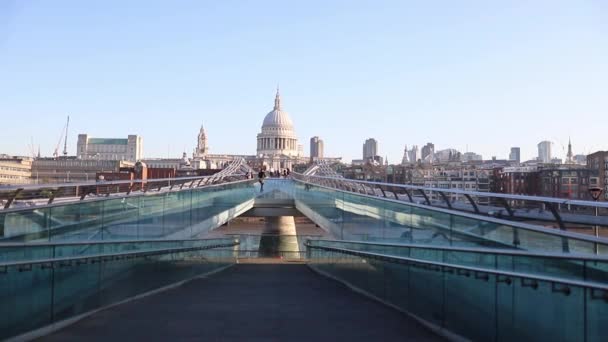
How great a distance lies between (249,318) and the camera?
7.50 m

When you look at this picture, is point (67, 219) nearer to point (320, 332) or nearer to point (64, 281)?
point (64, 281)

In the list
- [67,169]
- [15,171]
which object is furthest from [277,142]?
[15,171]

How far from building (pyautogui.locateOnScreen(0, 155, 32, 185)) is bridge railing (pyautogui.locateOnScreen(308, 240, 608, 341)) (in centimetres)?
11490

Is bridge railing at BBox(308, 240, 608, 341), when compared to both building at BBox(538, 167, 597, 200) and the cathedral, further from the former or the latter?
the cathedral

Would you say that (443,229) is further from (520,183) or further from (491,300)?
(520,183)

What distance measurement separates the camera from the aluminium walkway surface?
6.63 metres

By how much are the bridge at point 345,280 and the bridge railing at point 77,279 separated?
18mm

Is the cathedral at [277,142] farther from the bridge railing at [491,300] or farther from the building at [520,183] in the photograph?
the bridge railing at [491,300]

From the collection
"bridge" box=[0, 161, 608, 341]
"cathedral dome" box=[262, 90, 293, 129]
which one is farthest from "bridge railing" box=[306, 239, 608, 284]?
"cathedral dome" box=[262, 90, 293, 129]

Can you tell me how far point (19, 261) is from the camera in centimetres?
634

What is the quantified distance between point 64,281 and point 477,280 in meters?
4.21

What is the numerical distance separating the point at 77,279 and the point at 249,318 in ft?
6.31

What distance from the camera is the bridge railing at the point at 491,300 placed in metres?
5.04

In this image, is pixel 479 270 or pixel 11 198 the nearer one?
pixel 479 270
